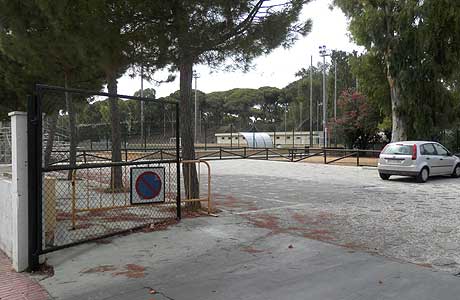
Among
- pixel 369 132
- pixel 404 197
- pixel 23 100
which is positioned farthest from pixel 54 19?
pixel 369 132

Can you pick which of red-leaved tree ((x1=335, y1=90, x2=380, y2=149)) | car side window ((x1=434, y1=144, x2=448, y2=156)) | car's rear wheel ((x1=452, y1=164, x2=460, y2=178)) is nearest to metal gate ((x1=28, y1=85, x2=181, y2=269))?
car side window ((x1=434, y1=144, x2=448, y2=156))

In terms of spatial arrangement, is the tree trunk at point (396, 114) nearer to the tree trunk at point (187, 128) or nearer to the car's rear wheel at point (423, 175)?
the car's rear wheel at point (423, 175)

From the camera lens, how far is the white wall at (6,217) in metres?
6.48

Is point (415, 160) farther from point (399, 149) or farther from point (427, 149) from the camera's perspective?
point (427, 149)

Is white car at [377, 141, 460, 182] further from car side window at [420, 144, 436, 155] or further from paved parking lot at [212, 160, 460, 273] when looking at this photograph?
paved parking lot at [212, 160, 460, 273]

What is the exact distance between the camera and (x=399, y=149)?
17.6 metres

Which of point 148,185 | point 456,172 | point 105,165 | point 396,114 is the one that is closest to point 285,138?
point 396,114

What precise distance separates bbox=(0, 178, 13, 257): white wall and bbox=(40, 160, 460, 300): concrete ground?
0.68 m

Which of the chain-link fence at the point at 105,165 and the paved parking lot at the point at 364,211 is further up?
the chain-link fence at the point at 105,165

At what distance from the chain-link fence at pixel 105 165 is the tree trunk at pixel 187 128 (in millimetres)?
Result: 310

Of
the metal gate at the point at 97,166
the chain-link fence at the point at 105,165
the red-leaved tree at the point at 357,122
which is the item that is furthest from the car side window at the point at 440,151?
the red-leaved tree at the point at 357,122

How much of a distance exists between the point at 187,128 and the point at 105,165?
3.26 metres

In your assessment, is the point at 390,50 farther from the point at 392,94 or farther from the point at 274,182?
the point at 274,182

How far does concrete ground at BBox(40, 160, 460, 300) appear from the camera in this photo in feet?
17.3
